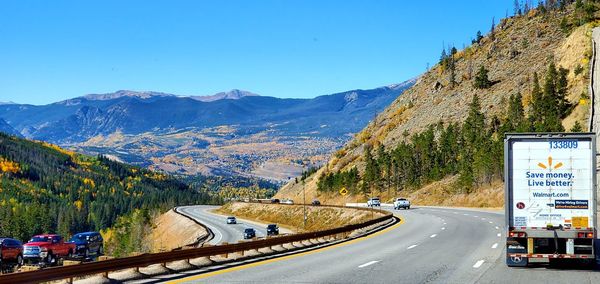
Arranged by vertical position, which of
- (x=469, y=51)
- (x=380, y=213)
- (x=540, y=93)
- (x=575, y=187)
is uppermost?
(x=469, y=51)

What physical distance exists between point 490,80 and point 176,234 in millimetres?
72040

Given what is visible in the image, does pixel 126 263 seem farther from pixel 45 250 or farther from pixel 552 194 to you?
pixel 45 250

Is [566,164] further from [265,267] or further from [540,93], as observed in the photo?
[540,93]

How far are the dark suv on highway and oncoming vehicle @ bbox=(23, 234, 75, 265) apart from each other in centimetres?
247

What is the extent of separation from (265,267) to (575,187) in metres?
8.95

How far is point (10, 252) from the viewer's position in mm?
37531

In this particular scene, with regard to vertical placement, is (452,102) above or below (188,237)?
above

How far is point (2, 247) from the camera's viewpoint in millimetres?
36625

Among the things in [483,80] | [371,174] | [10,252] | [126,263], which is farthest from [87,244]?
[483,80]

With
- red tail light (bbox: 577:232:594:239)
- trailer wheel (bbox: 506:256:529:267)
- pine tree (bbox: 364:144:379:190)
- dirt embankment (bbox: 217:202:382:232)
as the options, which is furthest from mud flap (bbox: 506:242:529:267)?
pine tree (bbox: 364:144:379:190)

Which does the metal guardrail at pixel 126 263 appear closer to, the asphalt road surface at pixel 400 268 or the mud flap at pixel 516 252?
the asphalt road surface at pixel 400 268

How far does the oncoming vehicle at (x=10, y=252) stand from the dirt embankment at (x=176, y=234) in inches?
1887

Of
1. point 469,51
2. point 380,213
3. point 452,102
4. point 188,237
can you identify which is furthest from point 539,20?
point 380,213

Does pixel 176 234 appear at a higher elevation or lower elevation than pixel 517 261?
lower
